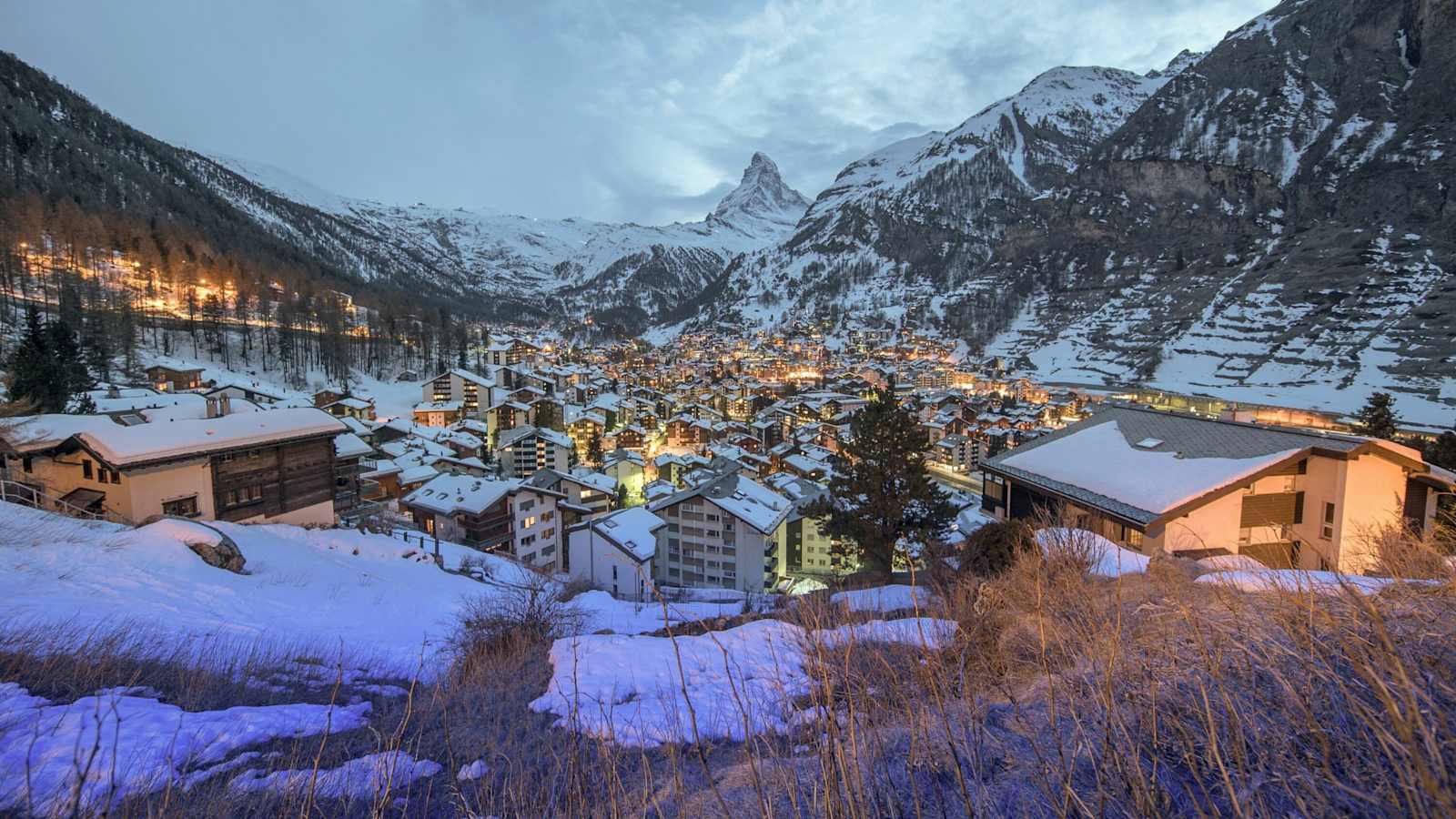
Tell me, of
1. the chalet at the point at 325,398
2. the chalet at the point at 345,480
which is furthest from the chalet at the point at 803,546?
the chalet at the point at 325,398

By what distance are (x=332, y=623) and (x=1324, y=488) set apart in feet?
43.1

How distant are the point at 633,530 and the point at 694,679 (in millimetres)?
17516

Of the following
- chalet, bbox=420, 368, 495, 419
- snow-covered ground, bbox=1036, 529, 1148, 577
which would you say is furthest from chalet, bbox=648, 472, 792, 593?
chalet, bbox=420, 368, 495, 419

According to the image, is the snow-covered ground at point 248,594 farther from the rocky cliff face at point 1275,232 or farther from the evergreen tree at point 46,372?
the rocky cliff face at point 1275,232

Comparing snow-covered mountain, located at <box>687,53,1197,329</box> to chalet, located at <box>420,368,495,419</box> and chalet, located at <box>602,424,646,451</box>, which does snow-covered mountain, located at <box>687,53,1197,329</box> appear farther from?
chalet, located at <box>420,368,495,419</box>

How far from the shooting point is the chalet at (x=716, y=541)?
22438 millimetres

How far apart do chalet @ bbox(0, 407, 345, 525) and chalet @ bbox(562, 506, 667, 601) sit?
8.78 meters

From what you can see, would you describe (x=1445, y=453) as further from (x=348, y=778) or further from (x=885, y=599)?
(x=348, y=778)

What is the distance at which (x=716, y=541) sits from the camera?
896 inches

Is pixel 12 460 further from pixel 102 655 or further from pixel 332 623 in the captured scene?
pixel 102 655

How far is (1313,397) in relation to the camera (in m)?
43.4

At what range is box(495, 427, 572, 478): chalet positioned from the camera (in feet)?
125

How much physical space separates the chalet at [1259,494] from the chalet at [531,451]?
34.1 metres

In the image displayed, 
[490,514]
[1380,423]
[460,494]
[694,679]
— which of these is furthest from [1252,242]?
[694,679]
